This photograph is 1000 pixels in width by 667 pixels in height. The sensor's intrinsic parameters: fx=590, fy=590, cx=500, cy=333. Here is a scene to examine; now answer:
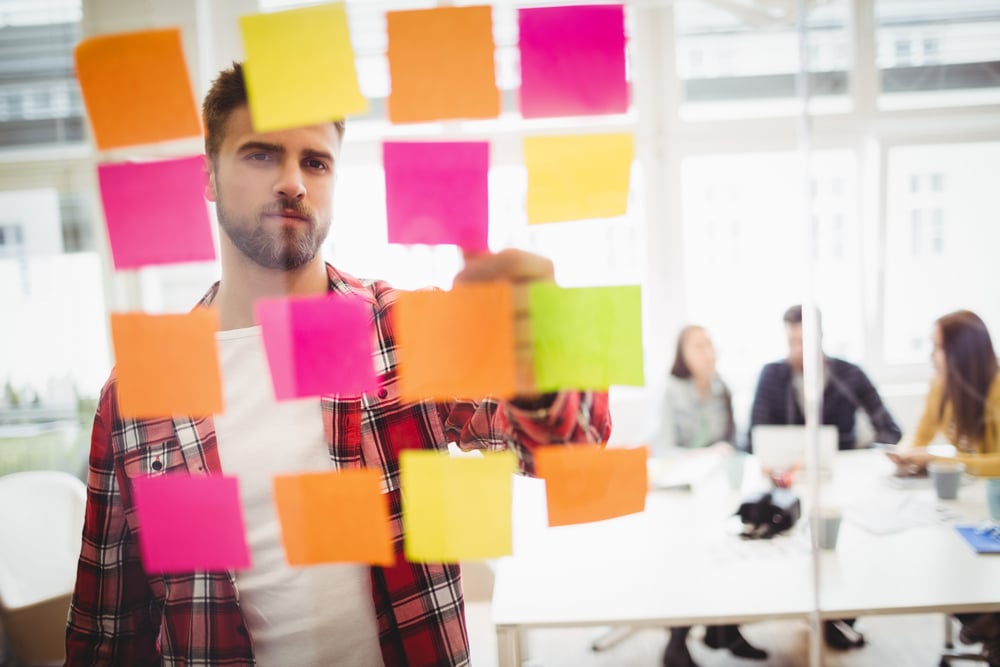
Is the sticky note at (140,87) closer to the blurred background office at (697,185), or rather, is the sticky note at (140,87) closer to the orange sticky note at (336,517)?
the blurred background office at (697,185)

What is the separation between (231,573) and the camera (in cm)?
68

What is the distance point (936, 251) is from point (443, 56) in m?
0.80

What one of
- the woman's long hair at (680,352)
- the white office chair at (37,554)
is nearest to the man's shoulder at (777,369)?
the woman's long hair at (680,352)

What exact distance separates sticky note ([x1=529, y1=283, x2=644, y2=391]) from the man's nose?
264mm

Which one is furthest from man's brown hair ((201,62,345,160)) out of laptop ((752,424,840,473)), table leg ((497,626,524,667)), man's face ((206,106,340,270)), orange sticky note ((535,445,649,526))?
laptop ((752,424,840,473))

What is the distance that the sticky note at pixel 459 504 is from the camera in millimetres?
593

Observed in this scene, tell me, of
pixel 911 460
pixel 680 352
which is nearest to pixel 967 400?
pixel 911 460

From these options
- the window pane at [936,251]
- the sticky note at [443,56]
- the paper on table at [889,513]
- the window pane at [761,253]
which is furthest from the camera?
the paper on table at [889,513]

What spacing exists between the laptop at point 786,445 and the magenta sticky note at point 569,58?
26.3 inches

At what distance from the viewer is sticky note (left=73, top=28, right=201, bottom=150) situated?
1.97 ft

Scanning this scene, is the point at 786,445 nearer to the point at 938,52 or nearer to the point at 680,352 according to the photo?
the point at 680,352

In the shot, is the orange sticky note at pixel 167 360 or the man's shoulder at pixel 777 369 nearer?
the orange sticky note at pixel 167 360

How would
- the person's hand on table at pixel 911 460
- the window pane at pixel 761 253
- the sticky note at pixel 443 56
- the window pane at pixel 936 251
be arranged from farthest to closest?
the person's hand on table at pixel 911 460
the window pane at pixel 936 251
the window pane at pixel 761 253
the sticky note at pixel 443 56

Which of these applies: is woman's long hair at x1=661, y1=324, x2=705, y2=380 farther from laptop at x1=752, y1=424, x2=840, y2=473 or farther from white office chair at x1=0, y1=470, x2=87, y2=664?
white office chair at x1=0, y1=470, x2=87, y2=664
